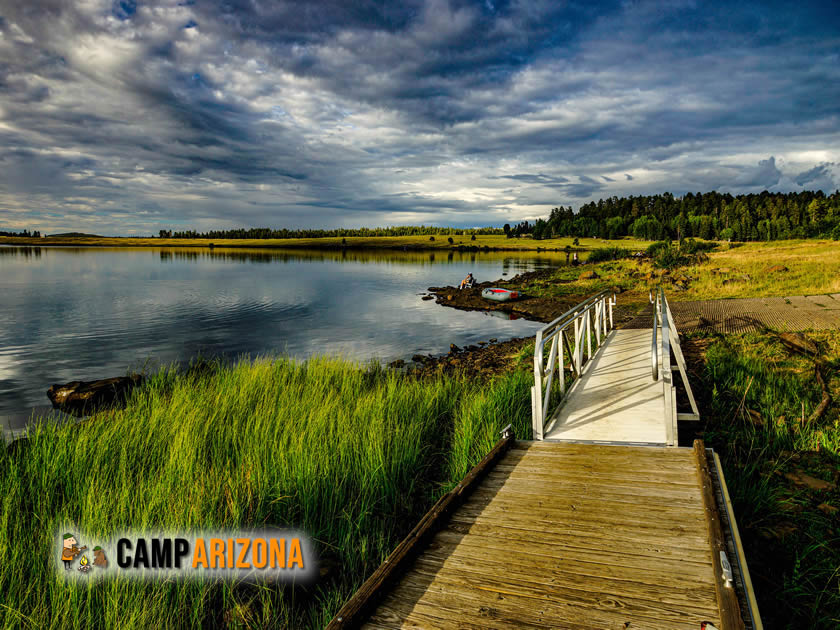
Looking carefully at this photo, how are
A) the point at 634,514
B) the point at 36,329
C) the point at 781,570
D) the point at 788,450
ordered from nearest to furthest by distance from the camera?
the point at 634,514, the point at 781,570, the point at 788,450, the point at 36,329

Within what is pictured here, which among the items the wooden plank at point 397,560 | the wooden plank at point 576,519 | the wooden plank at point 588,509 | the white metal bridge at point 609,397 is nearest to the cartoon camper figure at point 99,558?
the wooden plank at point 397,560

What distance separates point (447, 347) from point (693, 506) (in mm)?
19312

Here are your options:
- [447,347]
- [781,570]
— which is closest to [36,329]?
[447,347]

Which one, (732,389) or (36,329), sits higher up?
(732,389)

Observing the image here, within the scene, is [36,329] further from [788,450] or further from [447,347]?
[788,450]

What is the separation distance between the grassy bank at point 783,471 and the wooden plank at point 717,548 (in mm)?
999

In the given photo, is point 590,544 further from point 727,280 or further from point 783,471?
point 727,280

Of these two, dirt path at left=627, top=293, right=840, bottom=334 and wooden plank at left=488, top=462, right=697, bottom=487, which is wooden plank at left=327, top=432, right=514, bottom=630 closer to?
wooden plank at left=488, top=462, right=697, bottom=487

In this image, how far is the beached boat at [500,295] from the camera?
38.0 m

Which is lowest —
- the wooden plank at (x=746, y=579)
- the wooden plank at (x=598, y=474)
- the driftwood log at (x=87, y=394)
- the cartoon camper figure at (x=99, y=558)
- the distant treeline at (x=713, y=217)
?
the driftwood log at (x=87, y=394)

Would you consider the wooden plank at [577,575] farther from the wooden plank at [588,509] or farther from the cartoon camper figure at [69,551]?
the cartoon camper figure at [69,551]

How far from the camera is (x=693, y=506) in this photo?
457 centimetres

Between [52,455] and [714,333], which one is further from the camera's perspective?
[714,333]

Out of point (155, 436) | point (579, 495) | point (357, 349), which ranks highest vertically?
point (579, 495)
